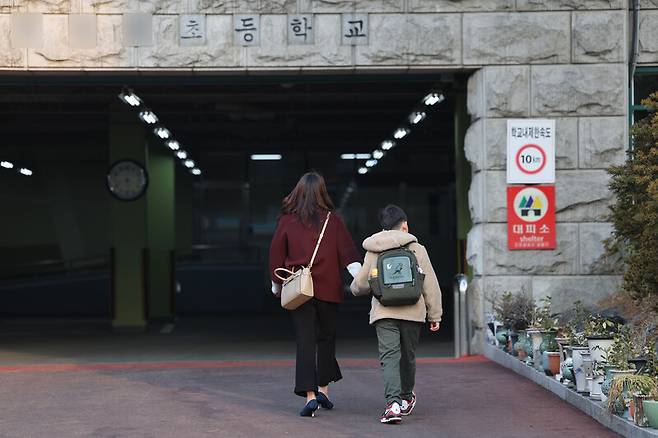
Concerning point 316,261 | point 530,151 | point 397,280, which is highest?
point 530,151

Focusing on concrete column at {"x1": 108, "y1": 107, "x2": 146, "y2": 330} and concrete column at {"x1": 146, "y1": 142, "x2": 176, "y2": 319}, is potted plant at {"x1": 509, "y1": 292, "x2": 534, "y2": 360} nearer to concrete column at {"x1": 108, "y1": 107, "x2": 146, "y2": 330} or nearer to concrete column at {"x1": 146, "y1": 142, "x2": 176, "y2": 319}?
concrete column at {"x1": 108, "y1": 107, "x2": 146, "y2": 330}

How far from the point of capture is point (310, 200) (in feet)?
28.9

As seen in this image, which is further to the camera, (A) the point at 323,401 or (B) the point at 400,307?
(A) the point at 323,401

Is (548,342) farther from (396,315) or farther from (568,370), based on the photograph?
(396,315)

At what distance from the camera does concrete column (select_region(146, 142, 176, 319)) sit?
74.9 ft

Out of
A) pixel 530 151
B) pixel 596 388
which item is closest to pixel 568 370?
pixel 596 388

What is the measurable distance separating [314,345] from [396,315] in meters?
0.79

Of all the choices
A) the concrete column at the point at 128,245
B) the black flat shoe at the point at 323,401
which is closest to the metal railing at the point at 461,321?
the black flat shoe at the point at 323,401

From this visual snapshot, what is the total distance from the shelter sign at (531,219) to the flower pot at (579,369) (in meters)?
3.96

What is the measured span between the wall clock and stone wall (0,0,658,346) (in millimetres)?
7661

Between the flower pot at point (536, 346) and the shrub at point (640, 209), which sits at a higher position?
the shrub at point (640, 209)

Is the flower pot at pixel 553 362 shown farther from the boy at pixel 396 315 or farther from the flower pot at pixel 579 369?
the boy at pixel 396 315

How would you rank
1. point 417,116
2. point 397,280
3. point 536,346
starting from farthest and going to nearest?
point 417,116
point 536,346
point 397,280

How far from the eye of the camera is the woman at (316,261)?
28.6 ft
